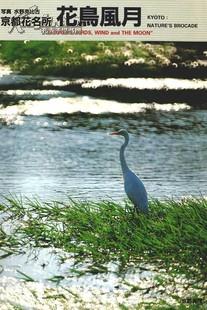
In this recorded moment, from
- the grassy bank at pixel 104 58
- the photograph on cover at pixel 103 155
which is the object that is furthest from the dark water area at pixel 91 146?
the grassy bank at pixel 104 58

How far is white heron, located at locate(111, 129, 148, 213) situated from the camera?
11.3ft

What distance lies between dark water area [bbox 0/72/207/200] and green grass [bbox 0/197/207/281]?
62 millimetres

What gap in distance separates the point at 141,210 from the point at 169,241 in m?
0.17

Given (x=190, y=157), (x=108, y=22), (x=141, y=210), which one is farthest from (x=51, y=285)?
(x=108, y=22)

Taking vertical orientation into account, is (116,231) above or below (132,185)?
below

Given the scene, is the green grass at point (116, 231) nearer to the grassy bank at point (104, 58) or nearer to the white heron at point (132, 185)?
the white heron at point (132, 185)

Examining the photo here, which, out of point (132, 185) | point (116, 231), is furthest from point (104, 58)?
point (116, 231)

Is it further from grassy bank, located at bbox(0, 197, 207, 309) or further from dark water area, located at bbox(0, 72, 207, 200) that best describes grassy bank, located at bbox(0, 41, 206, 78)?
grassy bank, located at bbox(0, 197, 207, 309)

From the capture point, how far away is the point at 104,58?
11.6 feet

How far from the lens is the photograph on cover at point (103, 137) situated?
11.3 ft

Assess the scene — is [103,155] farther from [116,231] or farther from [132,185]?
[116,231]

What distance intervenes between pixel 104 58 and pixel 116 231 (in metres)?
0.70

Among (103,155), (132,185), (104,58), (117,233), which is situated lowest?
(117,233)

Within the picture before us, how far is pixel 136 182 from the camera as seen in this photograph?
11.3 feet
